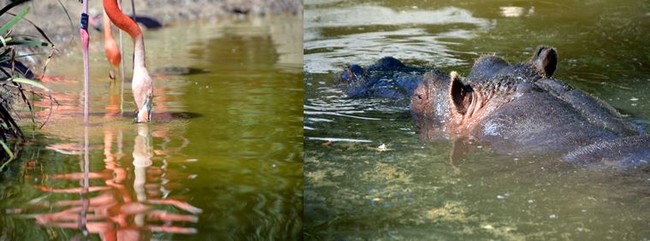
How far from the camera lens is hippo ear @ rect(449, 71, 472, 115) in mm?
4848

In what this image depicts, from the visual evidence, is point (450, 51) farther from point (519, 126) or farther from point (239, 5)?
point (239, 5)

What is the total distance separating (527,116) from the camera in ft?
15.2

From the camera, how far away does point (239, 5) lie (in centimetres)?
1377

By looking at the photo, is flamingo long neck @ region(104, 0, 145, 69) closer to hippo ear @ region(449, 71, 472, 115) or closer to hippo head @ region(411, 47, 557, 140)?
hippo head @ region(411, 47, 557, 140)

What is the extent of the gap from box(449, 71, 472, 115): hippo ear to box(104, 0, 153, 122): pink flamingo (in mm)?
1674

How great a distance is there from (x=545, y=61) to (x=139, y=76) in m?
2.12

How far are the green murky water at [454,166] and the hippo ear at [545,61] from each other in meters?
0.58

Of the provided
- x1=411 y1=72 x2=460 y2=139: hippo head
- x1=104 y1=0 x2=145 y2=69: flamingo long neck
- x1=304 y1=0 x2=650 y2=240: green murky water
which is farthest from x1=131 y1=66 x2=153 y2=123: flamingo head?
x1=411 y1=72 x2=460 y2=139: hippo head

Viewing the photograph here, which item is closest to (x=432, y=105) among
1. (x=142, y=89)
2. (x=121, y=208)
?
(x=142, y=89)

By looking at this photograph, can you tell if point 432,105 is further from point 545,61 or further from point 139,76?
point 139,76

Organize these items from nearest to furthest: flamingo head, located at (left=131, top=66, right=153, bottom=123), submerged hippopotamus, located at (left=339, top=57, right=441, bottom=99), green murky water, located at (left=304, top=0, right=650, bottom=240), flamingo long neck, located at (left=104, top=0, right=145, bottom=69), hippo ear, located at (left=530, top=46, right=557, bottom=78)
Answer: green murky water, located at (left=304, top=0, right=650, bottom=240), hippo ear, located at (left=530, top=46, right=557, bottom=78), flamingo head, located at (left=131, top=66, right=153, bottom=123), flamingo long neck, located at (left=104, top=0, right=145, bottom=69), submerged hippopotamus, located at (left=339, top=57, right=441, bottom=99)

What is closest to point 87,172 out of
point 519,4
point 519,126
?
point 519,126

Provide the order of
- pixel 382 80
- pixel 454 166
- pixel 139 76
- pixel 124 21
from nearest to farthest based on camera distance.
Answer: pixel 454 166 → pixel 139 76 → pixel 124 21 → pixel 382 80

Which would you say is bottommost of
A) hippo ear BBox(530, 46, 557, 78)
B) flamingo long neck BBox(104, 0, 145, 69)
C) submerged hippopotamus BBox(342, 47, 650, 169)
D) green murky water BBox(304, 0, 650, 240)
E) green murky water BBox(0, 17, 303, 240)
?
green murky water BBox(0, 17, 303, 240)
